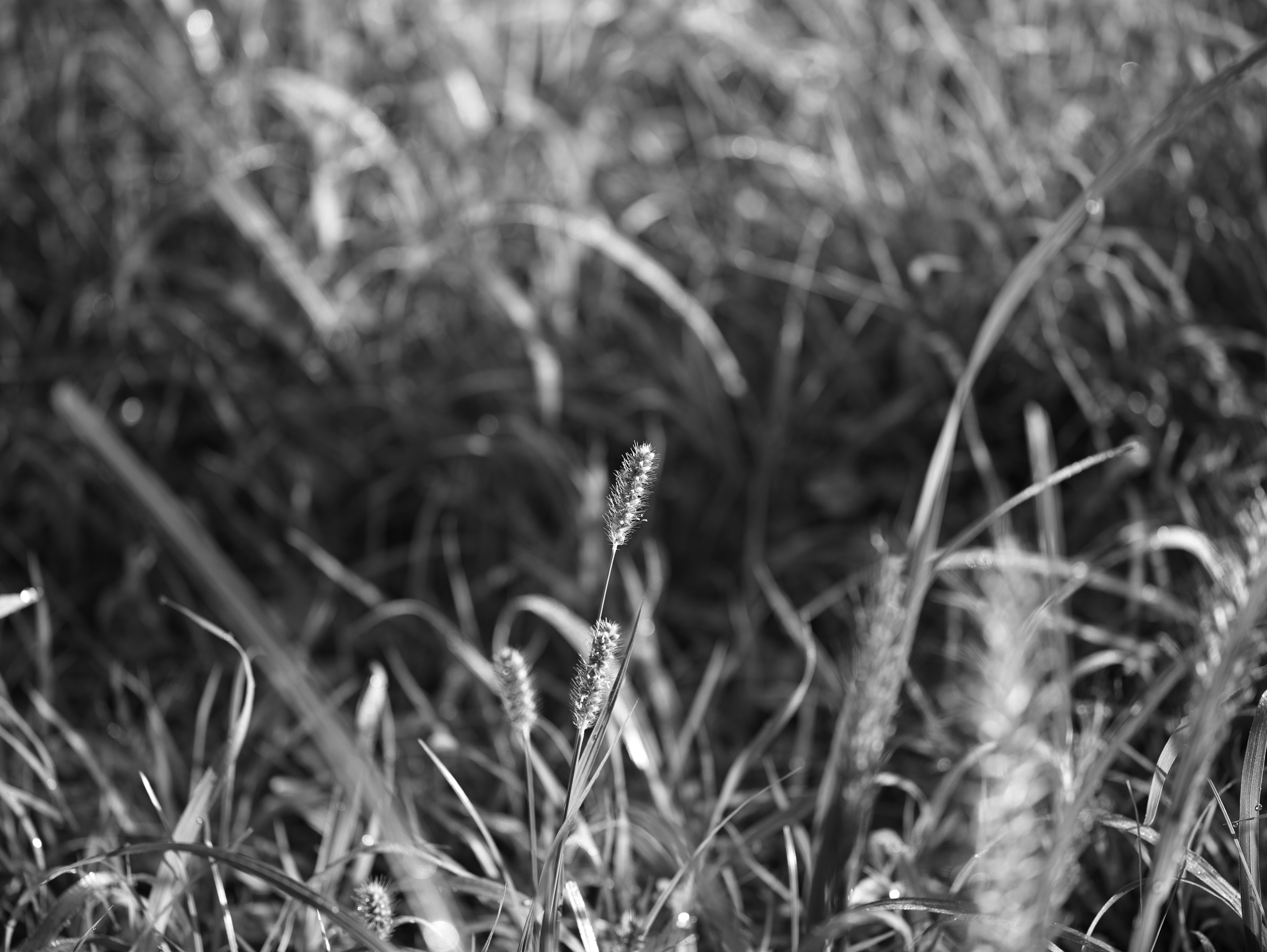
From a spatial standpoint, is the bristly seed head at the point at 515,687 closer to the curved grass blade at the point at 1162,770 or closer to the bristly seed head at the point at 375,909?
the bristly seed head at the point at 375,909

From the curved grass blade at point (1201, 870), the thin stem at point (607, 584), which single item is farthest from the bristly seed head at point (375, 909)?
the curved grass blade at point (1201, 870)

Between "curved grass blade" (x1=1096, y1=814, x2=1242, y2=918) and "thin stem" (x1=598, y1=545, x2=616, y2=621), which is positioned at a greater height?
"thin stem" (x1=598, y1=545, x2=616, y2=621)

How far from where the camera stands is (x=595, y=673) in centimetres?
87

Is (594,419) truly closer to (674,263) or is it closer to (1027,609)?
(674,263)

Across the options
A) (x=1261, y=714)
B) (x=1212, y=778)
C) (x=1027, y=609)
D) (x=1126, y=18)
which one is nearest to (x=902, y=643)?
(x=1027, y=609)

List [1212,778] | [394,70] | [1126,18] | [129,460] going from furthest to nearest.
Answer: [394,70], [1126,18], [1212,778], [129,460]

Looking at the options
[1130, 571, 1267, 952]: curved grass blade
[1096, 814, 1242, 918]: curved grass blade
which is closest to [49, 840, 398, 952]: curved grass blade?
[1130, 571, 1267, 952]: curved grass blade

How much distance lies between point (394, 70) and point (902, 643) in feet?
6.96

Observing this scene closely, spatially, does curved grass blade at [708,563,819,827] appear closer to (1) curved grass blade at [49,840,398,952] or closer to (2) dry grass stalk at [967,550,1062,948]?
(2) dry grass stalk at [967,550,1062,948]

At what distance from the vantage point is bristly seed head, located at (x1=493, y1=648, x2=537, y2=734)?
94cm

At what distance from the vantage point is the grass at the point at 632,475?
1.08 metres

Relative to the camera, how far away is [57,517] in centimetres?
200

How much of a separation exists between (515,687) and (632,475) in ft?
0.75

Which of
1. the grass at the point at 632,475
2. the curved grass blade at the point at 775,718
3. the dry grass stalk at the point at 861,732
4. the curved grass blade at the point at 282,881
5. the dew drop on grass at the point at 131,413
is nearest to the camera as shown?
the curved grass blade at the point at 282,881
